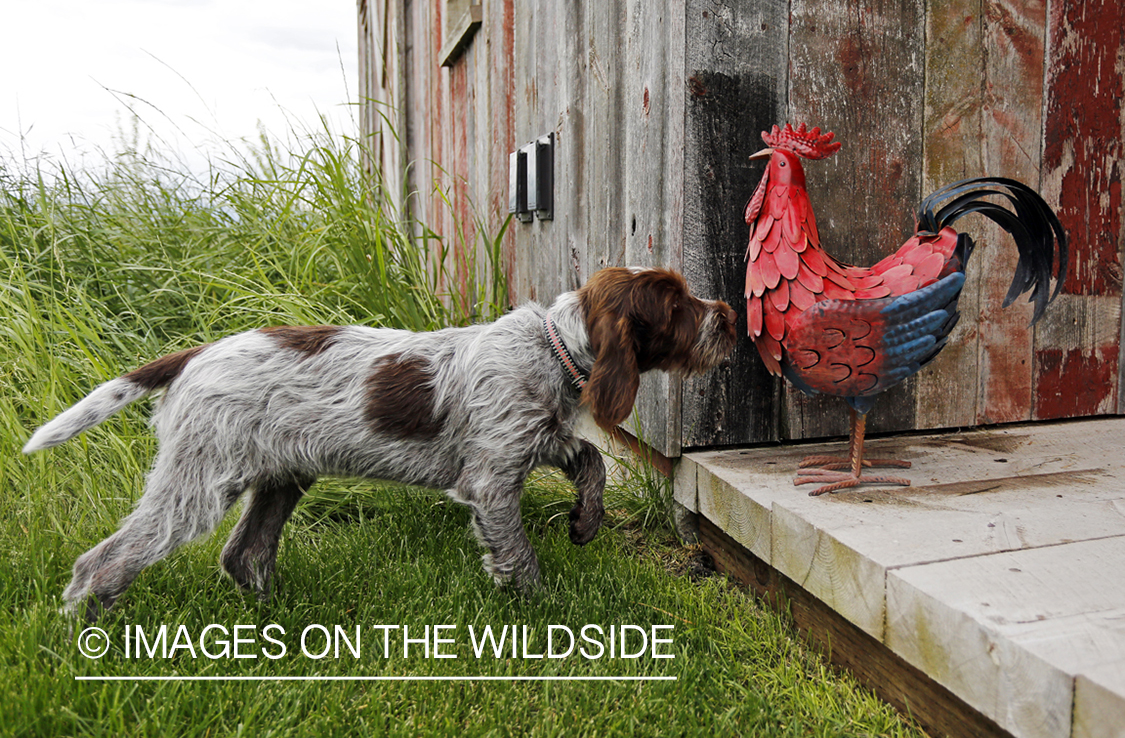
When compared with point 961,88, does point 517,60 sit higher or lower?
higher

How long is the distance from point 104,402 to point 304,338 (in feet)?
1.92

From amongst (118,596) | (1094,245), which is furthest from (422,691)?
(1094,245)

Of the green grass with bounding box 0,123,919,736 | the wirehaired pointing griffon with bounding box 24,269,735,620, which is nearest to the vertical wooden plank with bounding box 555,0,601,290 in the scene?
the green grass with bounding box 0,123,919,736

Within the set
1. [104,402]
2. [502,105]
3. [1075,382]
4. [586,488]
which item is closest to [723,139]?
[586,488]

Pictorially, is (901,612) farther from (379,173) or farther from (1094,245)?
(379,173)

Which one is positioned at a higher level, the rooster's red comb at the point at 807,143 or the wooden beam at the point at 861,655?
the rooster's red comb at the point at 807,143

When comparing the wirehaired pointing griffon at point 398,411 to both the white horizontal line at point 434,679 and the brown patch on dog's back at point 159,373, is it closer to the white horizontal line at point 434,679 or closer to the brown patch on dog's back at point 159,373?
the brown patch on dog's back at point 159,373

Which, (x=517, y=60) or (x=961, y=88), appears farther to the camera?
(x=517, y=60)

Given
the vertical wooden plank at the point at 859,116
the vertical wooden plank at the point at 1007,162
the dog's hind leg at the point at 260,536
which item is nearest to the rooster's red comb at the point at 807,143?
the vertical wooden plank at the point at 859,116

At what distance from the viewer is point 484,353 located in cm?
256

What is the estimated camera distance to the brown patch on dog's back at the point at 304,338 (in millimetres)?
2514

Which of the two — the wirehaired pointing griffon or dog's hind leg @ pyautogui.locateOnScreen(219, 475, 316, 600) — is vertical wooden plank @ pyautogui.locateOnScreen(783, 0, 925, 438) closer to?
the wirehaired pointing griffon

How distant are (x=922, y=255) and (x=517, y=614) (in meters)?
1.62

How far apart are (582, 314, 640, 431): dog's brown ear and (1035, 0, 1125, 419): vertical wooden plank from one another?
6.60ft
